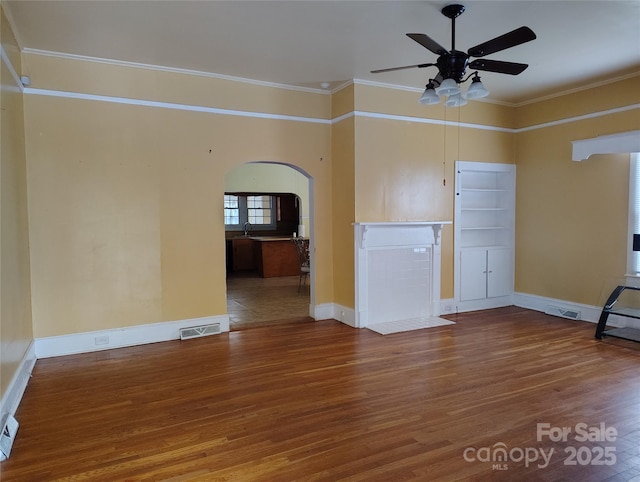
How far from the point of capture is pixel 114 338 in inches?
182

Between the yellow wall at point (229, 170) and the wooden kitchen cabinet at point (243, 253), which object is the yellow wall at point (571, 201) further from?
the wooden kitchen cabinet at point (243, 253)

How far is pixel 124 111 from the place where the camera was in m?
4.63

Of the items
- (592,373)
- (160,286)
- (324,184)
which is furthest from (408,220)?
(160,286)

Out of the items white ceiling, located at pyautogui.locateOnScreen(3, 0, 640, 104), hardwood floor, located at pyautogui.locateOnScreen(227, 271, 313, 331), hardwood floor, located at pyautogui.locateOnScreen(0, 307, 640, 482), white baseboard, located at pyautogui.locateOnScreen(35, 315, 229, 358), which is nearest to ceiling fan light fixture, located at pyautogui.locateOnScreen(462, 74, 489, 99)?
white ceiling, located at pyautogui.locateOnScreen(3, 0, 640, 104)

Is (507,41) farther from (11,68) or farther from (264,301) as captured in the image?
(264,301)

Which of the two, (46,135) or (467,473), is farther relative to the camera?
(46,135)

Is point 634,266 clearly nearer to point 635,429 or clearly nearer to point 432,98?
point 635,429

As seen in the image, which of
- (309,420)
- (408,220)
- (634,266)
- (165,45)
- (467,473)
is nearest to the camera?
(467,473)

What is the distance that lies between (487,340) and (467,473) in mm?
2705

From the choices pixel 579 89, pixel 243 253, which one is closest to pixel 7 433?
pixel 579 89

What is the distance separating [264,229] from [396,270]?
253 inches

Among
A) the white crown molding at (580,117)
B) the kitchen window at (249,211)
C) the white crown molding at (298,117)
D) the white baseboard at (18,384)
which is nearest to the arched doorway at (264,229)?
the kitchen window at (249,211)

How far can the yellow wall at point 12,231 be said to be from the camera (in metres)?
3.05

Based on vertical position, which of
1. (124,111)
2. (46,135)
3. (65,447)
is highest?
(124,111)
